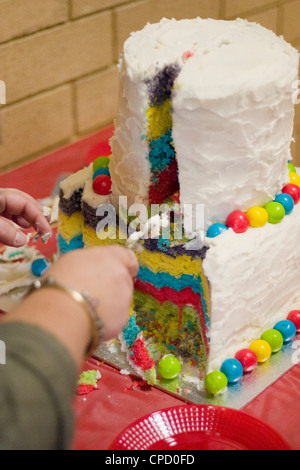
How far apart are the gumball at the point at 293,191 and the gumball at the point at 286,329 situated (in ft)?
0.92

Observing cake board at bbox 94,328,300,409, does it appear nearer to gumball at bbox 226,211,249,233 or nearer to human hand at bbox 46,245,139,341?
gumball at bbox 226,211,249,233

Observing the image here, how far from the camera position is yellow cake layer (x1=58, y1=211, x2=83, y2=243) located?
1756 mm

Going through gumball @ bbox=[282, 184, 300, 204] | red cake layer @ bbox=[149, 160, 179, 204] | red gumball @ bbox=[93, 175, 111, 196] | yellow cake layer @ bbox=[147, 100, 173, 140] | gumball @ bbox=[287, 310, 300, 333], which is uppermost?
yellow cake layer @ bbox=[147, 100, 173, 140]

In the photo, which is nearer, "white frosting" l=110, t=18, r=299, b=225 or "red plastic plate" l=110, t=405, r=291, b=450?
"red plastic plate" l=110, t=405, r=291, b=450

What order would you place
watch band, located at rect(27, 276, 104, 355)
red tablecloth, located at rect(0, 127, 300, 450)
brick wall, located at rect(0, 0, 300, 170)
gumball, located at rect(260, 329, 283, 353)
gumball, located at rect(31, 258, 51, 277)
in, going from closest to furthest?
watch band, located at rect(27, 276, 104, 355)
red tablecloth, located at rect(0, 127, 300, 450)
gumball, located at rect(260, 329, 283, 353)
gumball, located at rect(31, 258, 51, 277)
brick wall, located at rect(0, 0, 300, 170)

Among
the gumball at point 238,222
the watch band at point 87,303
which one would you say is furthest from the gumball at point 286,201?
the watch band at point 87,303

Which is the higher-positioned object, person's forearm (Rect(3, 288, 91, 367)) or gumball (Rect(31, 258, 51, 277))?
person's forearm (Rect(3, 288, 91, 367))

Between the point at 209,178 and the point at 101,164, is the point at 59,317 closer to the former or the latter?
the point at 209,178

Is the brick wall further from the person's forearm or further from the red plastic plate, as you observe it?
the person's forearm

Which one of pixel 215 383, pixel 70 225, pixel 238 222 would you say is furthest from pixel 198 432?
pixel 70 225

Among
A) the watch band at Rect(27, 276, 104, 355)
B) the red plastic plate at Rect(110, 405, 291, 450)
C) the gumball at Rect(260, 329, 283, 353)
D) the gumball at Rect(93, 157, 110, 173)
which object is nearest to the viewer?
the watch band at Rect(27, 276, 104, 355)

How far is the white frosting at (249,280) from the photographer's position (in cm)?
148

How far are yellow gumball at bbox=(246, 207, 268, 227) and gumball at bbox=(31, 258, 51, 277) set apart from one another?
596 mm

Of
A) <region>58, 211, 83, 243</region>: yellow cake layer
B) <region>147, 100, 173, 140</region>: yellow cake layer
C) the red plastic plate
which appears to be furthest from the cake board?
<region>147, 100, 173, 140</region>: yellow cake layer
